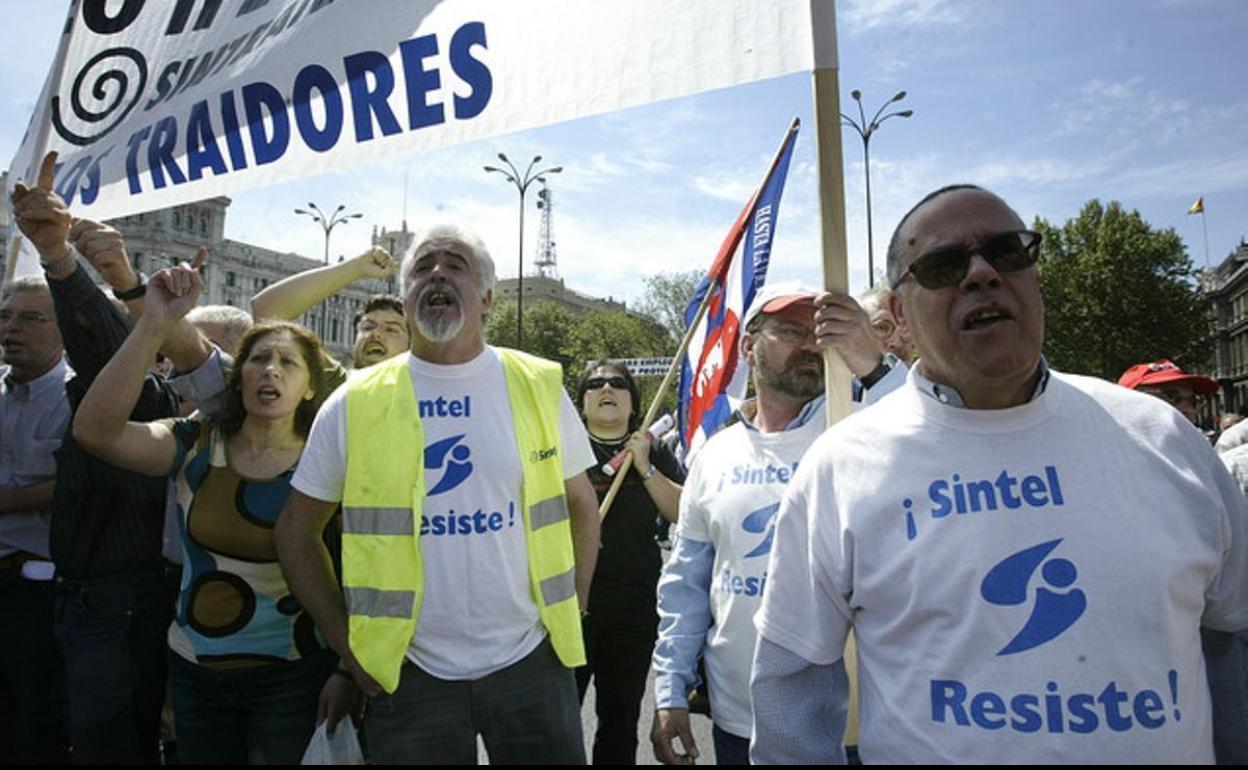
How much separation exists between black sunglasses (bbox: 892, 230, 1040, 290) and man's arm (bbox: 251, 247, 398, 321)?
281cm

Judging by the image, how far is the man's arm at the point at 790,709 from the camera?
5.22 ft

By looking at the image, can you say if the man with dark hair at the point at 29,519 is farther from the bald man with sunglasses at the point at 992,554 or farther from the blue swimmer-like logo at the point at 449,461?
the bald man with sunglasses at the point at 992,554

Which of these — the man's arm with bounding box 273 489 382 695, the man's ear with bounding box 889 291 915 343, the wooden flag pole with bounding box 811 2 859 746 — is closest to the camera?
the man's ear with bounding box 889 291 915 343

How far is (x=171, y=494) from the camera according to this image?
3.16 m

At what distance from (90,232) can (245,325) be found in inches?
45.4

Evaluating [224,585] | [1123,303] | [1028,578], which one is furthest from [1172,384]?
[1123,303]

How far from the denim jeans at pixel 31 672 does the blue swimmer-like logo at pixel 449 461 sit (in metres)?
2.19

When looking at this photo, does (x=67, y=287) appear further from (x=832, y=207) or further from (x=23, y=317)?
(x=832, y=207)

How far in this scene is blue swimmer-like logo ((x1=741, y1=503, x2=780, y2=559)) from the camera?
2.39 meters

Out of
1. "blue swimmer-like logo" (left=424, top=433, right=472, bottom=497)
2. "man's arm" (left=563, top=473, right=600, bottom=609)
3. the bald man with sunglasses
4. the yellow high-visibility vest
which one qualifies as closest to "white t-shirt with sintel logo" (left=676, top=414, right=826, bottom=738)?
"man's arm" (left=563, top=473, right=600, bottom=609)

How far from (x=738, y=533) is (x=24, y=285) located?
3108 millimetres

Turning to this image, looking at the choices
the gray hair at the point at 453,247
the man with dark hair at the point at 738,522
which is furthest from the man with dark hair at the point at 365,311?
the man with dark hair at the point at 738,522

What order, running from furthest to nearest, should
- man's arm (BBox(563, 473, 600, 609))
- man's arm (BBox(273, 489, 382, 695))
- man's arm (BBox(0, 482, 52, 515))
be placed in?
man's arm (BBox(0, 482, 52, 515))
man's arm (BBox(563, 473, 600, 609))
man's arm (BBox(273, 489, 382, 695))

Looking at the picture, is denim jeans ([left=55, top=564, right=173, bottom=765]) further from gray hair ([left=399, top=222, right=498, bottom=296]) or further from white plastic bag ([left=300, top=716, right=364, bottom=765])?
gray hair ([left=399, top=222, right=498, bottom=296])
